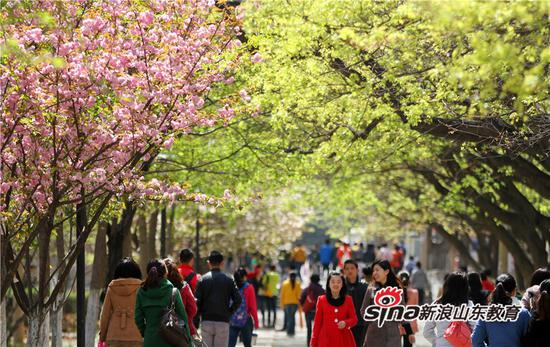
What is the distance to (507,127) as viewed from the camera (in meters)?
17.0

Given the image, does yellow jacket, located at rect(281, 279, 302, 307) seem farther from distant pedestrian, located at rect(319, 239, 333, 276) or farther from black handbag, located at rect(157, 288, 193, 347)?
distant pedestrian, located at rect(319, 239, 333, 276)

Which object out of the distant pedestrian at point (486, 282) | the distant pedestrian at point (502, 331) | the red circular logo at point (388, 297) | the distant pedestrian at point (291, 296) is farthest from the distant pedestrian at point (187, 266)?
the distant pedestrian at point (291, 296)

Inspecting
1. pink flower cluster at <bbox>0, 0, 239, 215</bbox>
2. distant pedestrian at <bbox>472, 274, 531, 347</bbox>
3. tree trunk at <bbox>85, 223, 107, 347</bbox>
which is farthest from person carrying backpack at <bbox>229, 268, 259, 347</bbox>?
distant pedestrian at <bbox>472, 274, 531, 347</bbox>

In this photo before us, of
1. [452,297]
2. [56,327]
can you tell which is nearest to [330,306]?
[452,297]

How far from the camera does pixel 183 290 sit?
45.2ft

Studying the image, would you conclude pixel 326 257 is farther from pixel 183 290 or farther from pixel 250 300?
pixel 183 290

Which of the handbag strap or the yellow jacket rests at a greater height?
the yellow jacket

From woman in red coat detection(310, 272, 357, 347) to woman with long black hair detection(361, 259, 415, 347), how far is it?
0.18m

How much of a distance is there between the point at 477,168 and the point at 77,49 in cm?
1454

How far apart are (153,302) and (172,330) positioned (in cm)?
34

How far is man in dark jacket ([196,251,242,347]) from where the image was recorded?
15.6 meters

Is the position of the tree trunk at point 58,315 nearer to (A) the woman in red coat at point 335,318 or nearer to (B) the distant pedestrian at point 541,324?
(A) the woman in red coat at point 335,318

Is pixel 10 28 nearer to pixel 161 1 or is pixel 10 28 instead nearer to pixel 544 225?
pixel 161 1

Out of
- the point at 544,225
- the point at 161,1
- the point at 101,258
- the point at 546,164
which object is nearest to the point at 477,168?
the point at 544,225
